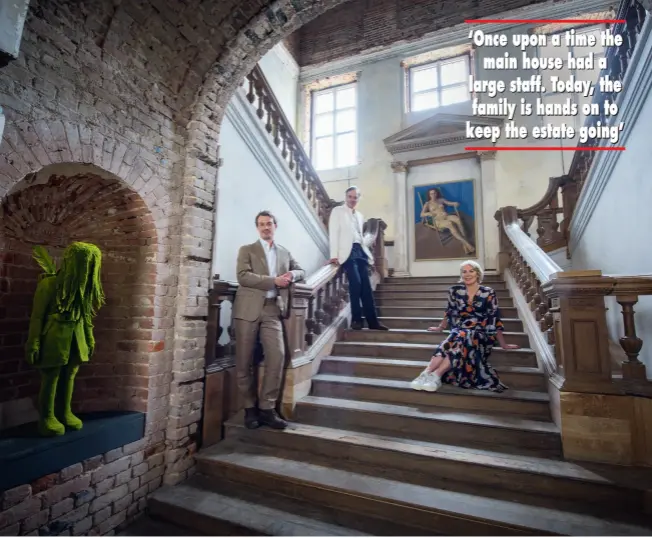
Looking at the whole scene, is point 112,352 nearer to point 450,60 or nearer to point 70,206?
point 70,206

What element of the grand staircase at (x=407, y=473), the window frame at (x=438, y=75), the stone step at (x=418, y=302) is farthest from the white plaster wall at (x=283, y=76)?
the grand staircase at (x=407, y=473)

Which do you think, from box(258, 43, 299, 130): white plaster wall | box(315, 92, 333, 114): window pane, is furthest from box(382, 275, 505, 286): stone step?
box(315, 92, 333, 114): window pane

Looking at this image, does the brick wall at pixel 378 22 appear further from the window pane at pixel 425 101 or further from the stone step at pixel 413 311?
the stone step at pixel 413 311

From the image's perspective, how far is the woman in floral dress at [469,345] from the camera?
3.08 metres

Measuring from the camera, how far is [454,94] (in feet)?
26.6

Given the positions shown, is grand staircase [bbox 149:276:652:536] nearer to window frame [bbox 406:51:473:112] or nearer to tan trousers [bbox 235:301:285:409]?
tan trousers [bbox 235:301:285:409]

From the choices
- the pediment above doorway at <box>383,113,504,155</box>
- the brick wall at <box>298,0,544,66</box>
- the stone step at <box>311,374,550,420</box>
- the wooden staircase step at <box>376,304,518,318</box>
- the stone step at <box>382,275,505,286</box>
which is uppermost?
the brick wall at <box>298,0,544,66</box>

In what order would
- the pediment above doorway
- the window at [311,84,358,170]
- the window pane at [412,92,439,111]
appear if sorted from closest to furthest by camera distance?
the pediment above doorway
the window pane at [412,92,439,111]
the window at [311,84,358,170]

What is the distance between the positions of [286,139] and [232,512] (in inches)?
188

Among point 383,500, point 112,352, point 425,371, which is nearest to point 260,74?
point 112,352

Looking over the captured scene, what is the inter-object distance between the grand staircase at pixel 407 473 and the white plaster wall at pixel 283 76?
6.92m

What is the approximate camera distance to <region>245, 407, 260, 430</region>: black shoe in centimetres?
297

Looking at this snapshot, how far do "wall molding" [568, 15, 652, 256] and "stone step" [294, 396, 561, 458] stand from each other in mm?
2795

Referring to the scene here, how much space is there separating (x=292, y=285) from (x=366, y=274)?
136cm
